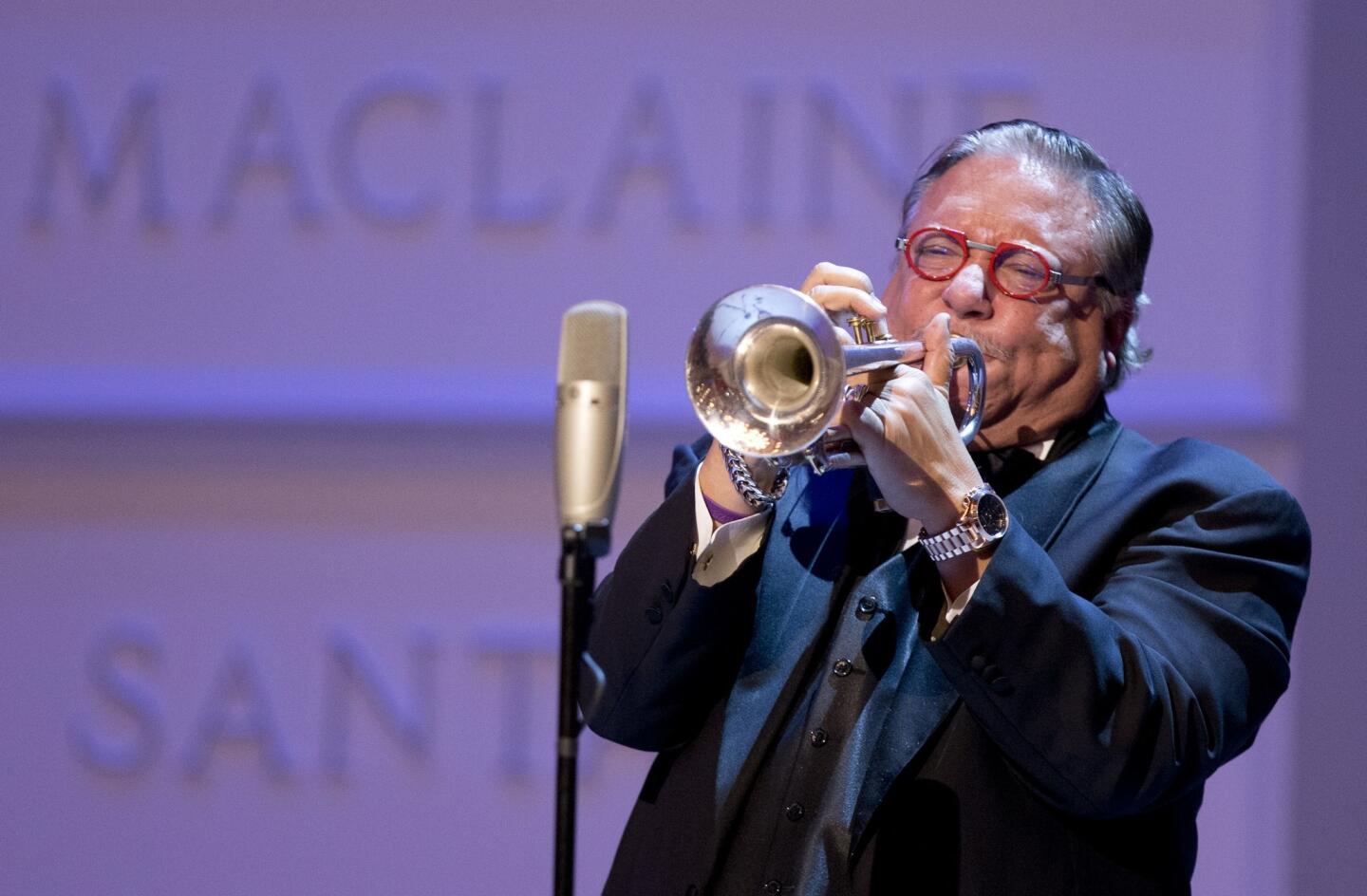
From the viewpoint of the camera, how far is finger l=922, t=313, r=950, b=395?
211 cm

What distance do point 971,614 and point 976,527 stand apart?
0.38 feet

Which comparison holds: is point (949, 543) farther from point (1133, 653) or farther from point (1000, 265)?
point (1000, 265)

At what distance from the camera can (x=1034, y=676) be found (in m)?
1.88

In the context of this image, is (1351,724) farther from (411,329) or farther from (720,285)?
(411,329)

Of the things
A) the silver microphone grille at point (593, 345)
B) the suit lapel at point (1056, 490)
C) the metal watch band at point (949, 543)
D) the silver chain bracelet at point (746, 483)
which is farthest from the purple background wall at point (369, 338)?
the silver microphone grille at point (593, 345)

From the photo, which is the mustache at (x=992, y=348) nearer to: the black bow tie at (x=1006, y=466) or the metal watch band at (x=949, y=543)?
the black bow tie at (x=1006, y=466)

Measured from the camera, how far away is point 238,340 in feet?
13.6

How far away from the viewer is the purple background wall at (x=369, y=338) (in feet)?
13.4

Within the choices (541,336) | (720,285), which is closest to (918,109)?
(720,285)

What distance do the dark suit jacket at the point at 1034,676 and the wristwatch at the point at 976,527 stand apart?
0.09 feet

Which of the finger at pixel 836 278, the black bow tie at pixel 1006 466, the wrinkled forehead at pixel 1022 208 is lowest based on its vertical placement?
the black bow tie at pixel 1006 466

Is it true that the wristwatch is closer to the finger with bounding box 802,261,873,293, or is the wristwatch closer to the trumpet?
the trumpet

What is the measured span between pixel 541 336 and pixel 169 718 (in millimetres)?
Answer: 1401

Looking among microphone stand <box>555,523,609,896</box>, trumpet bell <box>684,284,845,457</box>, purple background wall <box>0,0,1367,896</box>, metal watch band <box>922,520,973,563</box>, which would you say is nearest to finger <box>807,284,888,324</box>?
trumpet bell <box>684,284,845,457</box>
